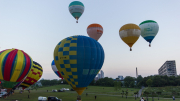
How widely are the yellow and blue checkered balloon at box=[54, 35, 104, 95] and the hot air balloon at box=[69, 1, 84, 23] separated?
17.1m

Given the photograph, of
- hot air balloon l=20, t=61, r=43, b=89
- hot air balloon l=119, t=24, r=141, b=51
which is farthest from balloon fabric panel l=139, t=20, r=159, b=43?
hot air balloon l=20, t=61, r=43, b=89

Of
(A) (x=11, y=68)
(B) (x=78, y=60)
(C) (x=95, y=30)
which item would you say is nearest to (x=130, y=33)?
(C) (x=95, y=30)

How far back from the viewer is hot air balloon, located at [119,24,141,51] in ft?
97.0

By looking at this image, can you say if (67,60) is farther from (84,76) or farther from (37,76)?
(37,76)

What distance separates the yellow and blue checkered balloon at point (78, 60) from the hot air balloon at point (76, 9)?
17.1 meters

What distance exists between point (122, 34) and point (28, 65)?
22.4m

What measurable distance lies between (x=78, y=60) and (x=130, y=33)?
47.9 ft

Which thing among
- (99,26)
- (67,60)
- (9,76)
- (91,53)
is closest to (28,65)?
(9,76)

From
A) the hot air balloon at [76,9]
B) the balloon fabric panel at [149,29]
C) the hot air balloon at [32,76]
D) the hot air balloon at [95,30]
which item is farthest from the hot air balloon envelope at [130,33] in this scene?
the hot air balloon at [32,76]

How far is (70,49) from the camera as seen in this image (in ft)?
69.1

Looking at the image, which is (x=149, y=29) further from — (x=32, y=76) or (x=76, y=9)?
(x=32, y=76)

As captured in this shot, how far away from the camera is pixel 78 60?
20688mm

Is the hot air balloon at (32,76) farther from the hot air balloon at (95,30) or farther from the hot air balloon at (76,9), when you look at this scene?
the hot air balloon at (76,9)

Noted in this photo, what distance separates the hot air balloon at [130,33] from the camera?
29.6m
